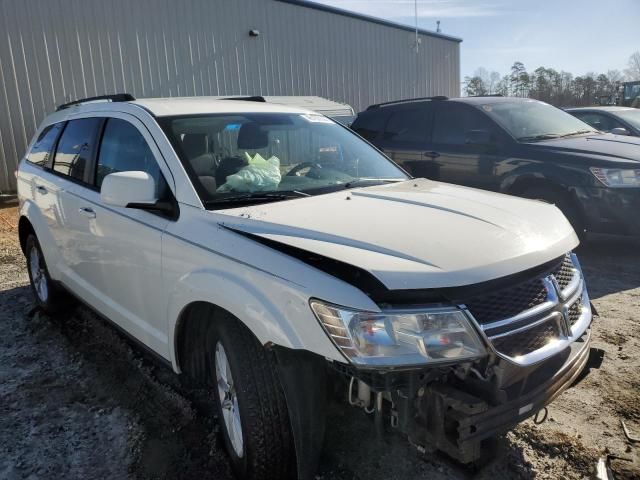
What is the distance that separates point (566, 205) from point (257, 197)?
14.2 feet

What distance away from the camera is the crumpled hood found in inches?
80.6

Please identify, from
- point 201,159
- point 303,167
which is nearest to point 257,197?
point 201,159

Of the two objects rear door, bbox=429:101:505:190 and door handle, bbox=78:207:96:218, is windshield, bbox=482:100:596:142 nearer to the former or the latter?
rear door, bbox=429:101:505:190

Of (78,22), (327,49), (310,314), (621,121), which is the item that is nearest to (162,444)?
(310,314)

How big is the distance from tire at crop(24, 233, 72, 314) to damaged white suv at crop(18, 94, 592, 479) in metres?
1.25

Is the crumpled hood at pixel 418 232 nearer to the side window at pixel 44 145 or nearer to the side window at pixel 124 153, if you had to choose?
the side window at pixel 124 153

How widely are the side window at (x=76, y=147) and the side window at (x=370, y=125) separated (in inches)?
177

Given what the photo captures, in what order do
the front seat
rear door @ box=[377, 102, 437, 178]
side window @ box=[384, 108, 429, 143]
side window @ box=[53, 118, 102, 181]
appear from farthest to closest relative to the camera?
side window @ box=[384, 108, 429, 143] < rear door @ box=[377, 102, 437, 178] < side window @ box=[53, 118, 102, 181] < the front seat

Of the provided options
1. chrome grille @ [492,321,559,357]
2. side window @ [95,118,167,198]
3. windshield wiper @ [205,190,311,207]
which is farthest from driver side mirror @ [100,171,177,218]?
chrome grille @ [492,321,559,357]

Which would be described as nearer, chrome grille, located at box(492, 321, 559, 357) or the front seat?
chrome grille, located at box(492, 321, 559, 357)

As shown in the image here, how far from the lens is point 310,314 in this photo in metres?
1.99

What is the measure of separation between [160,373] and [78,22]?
1029 centimetres

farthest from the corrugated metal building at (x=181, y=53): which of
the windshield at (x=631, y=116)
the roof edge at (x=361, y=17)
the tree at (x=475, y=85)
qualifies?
the tree at (x=475, y=85)

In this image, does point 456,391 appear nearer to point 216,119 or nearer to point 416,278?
point 416,278
